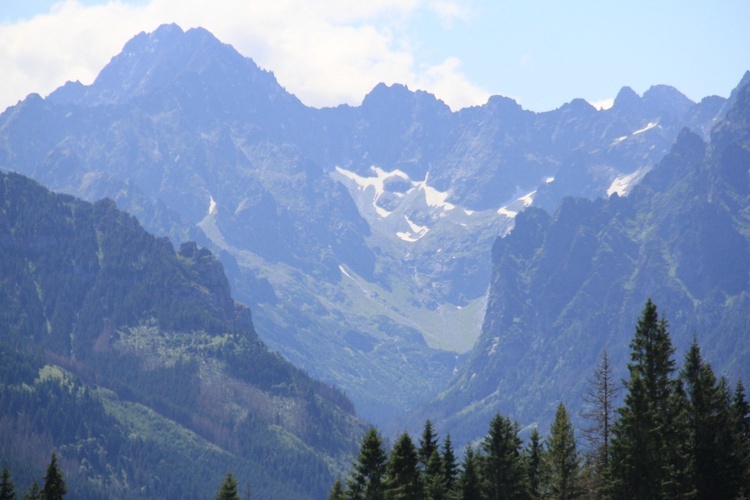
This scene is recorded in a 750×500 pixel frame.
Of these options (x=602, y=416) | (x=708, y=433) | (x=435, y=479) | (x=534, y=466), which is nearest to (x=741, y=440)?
(x=708, y=433)

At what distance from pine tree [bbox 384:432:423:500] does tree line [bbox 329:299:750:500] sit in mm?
84

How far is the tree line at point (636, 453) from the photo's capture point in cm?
8025

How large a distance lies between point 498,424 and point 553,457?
11.4 m

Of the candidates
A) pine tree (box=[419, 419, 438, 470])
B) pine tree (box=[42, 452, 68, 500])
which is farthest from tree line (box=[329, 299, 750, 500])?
pine tree (box=[42, 452, 68, 500])

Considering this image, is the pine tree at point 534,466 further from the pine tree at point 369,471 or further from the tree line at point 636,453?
the pine tree at point 369,471

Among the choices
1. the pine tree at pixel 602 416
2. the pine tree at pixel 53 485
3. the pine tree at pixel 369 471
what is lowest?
the pine tree at pixel 53 485

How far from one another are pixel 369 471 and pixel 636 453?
22.1 metres

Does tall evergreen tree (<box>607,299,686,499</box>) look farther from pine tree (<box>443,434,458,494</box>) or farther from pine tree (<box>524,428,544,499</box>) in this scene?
pine tree (<box>443,434,458,494</box>)

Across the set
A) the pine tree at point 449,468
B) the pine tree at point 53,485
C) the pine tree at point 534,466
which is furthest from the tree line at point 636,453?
the pine tree at point 53,485

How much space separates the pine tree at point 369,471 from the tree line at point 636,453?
83 millimetres

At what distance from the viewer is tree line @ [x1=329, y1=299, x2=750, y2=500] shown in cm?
8025

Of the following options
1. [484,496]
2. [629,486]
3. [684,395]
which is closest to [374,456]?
[484,496]

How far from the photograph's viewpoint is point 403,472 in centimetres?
8850

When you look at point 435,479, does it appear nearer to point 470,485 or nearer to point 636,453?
point 470,485
